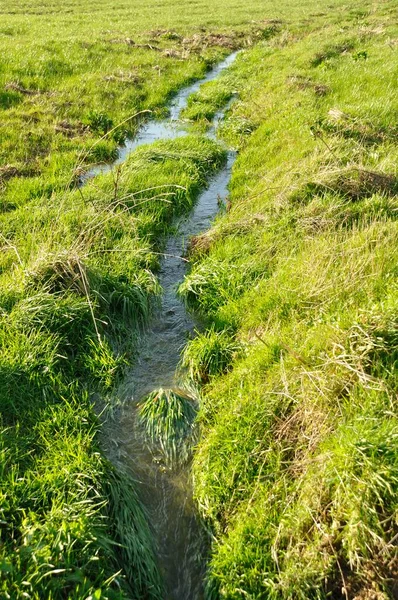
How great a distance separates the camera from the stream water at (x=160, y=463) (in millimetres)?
4539

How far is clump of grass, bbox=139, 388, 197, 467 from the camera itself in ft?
18.3

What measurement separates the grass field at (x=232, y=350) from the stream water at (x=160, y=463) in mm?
221

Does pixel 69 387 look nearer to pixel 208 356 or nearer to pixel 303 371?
pixel 208 356

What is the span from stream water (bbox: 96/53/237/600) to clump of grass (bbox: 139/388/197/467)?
0.13 meters

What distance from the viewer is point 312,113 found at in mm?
13602

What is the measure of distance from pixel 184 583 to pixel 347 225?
19.3 feet

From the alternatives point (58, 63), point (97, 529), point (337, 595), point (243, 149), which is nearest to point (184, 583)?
point (97, 529)

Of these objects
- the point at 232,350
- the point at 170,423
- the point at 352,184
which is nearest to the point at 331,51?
the point at 352,184

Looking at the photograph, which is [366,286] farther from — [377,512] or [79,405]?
[79,405]

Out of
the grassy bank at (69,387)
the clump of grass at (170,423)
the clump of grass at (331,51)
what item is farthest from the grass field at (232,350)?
the clump of grass at (331,51)

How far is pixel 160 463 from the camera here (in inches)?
214

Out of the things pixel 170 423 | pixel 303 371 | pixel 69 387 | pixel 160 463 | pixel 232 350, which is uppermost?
pixel 303 371

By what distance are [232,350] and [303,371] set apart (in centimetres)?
151

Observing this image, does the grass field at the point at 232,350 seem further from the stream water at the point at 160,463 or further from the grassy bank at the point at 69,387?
the stream water at the point at 160,463
